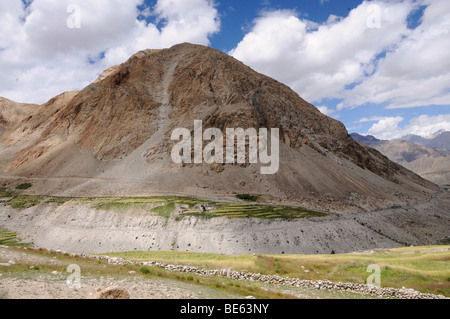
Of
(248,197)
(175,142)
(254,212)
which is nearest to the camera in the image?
(254,212)

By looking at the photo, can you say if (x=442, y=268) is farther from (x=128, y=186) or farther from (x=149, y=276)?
(x=128, y=186)

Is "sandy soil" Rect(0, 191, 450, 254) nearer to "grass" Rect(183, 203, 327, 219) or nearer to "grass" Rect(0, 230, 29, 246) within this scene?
"grass" Rect(0, 230, 29, 246)

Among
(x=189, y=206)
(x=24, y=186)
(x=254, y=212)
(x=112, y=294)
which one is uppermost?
(x=24, y=186)

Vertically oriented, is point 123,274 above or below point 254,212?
below

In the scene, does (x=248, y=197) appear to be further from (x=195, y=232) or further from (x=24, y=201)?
(x=24, y=201)

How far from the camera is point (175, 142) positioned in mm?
110688

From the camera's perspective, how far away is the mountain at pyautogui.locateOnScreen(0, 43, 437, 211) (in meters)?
93.2

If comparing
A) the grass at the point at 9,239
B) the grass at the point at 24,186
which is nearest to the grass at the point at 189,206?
the grass at the point at 9,239

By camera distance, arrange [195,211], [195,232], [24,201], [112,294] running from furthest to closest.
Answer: [24,201]
[195,211]
[195,232]
[112,294]

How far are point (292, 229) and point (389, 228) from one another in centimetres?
3151

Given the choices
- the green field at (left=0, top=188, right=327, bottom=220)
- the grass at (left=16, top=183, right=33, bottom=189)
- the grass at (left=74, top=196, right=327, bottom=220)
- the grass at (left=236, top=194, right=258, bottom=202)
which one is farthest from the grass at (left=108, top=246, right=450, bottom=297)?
the grass at (left=16, top=183, right=33, bottom=189)

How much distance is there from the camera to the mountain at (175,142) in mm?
93250

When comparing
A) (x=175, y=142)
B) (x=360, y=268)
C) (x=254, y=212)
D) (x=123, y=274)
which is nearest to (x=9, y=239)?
(x=254, y=212)

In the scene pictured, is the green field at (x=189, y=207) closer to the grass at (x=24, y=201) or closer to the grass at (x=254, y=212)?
the grass at (x=254, y=212)
